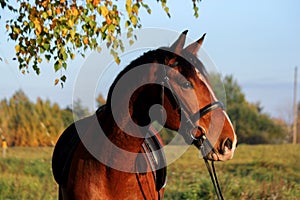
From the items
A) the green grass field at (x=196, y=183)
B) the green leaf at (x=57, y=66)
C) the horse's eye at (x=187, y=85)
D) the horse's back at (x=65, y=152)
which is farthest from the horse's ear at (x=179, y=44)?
the green leaf at (x=57, y=66)

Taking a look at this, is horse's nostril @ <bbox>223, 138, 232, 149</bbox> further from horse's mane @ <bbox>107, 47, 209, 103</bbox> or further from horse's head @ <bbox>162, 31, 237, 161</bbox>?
horse's mane @ <bbox>107, 47, 209, 103</bbox>

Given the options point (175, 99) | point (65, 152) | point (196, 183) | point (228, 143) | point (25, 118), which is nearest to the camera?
point (228, 143)

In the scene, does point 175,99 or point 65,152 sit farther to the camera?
point 65,152

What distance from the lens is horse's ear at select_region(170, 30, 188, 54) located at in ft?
13.6

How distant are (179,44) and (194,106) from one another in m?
0.48

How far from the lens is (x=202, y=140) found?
4137 mm

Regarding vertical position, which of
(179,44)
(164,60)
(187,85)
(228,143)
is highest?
(179,44)

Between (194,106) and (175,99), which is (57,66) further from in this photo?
(194,106)

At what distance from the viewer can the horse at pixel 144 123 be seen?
4.08 meters

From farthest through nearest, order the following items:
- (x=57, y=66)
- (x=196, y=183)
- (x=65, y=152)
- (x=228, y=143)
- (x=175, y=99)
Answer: (x=196, y=183)
(x=57, y=66)
(x=65, y=152)
(x=175, y=99)
(x=228, y=143)

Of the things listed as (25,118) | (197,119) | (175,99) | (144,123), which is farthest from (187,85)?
(25,118)

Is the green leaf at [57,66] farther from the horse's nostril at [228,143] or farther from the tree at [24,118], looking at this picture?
the tree at [24,118]

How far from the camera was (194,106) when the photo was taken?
4.08m

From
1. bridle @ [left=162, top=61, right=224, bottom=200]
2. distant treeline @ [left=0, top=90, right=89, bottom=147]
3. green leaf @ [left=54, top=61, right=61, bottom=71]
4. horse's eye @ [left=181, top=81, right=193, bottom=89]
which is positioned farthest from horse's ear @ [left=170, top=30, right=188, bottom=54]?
distant treeline @ [left=0, top=90, right=89, bottom=147]
